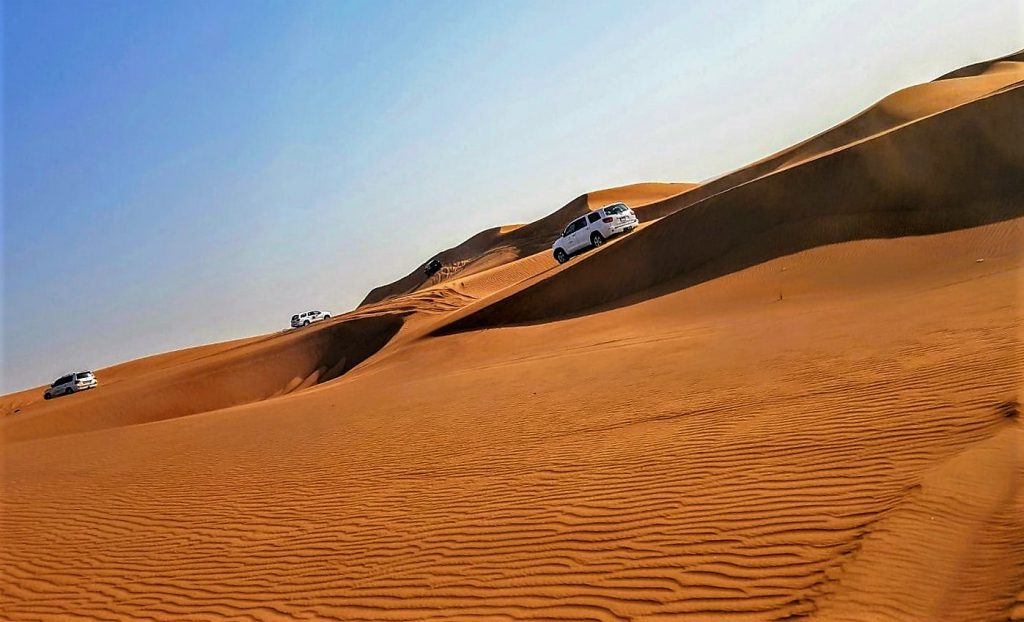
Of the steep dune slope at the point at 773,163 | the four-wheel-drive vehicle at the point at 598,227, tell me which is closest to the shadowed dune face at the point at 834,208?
the four-wheel-drive vehicle at the point at 598,227

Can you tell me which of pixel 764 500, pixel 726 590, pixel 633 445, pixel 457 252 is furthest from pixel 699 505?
pixel 457 252

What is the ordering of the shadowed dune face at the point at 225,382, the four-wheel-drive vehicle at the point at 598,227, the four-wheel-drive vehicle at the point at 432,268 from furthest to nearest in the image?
1. the four-wheel-drive vehicle at the point at 432,268
2. the four-wheel-drive vehicle at the point at 598,227
3. the shadowed dune face at the point at 225,382

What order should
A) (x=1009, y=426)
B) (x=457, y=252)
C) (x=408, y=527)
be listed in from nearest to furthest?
(x=1009, y=426)
(x=408, y=527)
(x=457, y=252)

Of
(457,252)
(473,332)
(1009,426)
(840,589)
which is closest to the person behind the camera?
(840,589)

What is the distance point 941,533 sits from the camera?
447cm

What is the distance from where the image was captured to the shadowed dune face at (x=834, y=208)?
18.6 meters

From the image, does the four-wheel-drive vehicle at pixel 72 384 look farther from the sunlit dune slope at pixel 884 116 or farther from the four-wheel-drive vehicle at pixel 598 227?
the sunlit dune slope at pixel 884 116

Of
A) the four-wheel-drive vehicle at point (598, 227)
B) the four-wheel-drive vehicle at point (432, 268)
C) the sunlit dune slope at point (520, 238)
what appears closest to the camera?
the four-wheel-drive vehicle at point (598, 227)

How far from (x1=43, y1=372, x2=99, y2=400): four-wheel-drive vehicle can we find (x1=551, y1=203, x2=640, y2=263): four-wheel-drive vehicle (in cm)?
2897

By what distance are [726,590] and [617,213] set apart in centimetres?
2687

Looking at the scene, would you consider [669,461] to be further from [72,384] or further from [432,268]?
[432,268]

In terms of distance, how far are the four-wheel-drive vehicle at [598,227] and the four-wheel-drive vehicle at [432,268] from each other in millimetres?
33284

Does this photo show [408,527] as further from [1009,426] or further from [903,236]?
[903,236]

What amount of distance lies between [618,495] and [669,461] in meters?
0.91
